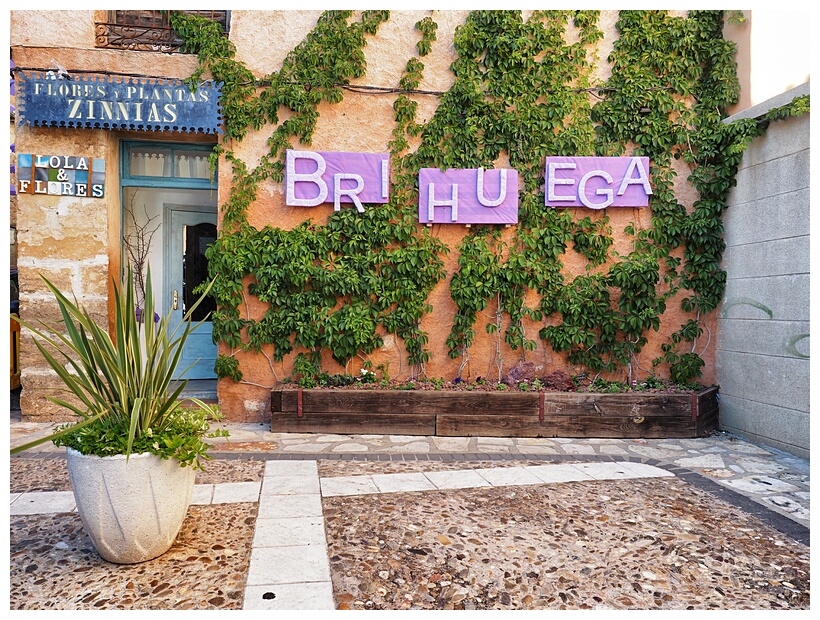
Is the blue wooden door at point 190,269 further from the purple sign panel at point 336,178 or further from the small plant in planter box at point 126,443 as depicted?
the small plant in planter box at point 126,443

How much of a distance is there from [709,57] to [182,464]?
579 cm

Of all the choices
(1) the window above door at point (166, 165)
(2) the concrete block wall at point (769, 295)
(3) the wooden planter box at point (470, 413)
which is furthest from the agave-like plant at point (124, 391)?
(2) the concrete block wall at point (769, 295)

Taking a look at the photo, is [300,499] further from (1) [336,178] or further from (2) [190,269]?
(2) [190,269]

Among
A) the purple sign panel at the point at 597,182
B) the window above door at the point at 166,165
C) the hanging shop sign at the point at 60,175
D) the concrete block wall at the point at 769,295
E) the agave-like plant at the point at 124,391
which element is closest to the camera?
the agave-like plant at the point at 124,391

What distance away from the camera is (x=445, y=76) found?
5.46 m

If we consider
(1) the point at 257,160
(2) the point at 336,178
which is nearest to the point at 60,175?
(1) the point at 257,160

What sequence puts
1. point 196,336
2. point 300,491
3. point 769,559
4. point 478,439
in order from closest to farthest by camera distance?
1. point 769,559
2. point 300,491
3. point 478,439
4. point 196,336

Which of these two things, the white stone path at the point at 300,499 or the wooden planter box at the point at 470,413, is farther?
the wooden planter box at the point at 470,413

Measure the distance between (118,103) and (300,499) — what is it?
3.92m

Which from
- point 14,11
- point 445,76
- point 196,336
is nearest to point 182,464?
point 196,336

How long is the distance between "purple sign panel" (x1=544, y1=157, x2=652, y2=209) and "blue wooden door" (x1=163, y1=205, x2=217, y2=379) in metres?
3.63

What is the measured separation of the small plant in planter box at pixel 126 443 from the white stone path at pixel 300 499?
49 centimetres

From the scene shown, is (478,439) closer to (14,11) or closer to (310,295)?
(310,295)

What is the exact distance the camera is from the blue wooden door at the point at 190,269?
602 cm
